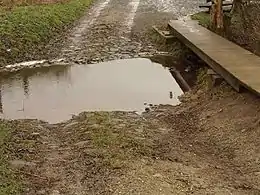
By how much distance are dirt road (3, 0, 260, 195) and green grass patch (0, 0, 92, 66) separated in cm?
640

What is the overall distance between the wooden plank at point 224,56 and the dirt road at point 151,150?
1.19ft

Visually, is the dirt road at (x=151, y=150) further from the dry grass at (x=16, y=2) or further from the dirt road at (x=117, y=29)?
the dry grass at (x=16, y=2)

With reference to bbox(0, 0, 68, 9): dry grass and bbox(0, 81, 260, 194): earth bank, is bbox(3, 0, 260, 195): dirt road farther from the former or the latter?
bbox(0, 0, 68, 9): dry grass

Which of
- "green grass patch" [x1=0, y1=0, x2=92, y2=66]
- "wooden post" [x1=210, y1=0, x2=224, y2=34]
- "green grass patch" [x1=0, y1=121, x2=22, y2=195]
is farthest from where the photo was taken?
"green grass patch" [x1=0, y1=0, x2=92, y2=66]

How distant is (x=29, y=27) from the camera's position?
18.6 metres

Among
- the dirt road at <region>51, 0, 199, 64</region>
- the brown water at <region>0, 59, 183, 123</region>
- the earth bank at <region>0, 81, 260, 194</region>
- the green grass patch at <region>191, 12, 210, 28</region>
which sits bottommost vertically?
the dirt road at <region>51, 0, 199, 64</region>

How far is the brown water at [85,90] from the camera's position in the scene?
11.7m

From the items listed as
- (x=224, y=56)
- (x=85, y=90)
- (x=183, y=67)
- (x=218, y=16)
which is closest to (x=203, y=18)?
(x=218, y=16)

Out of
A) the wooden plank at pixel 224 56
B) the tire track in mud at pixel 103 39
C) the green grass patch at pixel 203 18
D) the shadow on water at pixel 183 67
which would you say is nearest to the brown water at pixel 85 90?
the shadow on water at pixel 183 67

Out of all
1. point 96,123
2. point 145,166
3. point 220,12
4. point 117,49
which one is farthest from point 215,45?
point 145,166

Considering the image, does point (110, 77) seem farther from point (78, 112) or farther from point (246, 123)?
point (246, 123)

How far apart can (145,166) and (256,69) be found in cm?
444

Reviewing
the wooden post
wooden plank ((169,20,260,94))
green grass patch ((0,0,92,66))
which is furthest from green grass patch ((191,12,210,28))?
green grass patch ((0,0,92,66))

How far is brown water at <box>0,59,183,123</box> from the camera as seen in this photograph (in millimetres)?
11688
